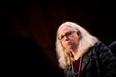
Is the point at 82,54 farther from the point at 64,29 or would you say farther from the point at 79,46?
the point at 64,29

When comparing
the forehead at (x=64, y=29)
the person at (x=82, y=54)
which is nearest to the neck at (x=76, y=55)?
the person at (x=82, y=54)

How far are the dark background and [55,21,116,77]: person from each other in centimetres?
14

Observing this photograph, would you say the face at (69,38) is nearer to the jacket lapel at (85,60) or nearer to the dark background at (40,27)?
the jacket lapel at (85,60)

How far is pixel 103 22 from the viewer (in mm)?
1706

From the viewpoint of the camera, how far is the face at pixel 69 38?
147cm

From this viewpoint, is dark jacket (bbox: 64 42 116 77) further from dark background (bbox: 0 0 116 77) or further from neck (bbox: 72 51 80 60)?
dark background (bbox: 0 0 116 77)

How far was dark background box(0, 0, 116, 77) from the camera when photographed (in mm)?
1656

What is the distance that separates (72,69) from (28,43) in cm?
41

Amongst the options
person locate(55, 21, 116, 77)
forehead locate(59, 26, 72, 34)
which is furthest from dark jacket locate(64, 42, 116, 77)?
forehead locate(59, 26, 72, 34)

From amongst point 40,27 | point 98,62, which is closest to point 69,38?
point 98,62

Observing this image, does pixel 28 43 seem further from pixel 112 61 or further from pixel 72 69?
pixel 112 61

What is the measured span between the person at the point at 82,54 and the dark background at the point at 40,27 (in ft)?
0.48

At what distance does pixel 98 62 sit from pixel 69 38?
0.22 metres

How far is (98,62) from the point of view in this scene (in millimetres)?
1396
